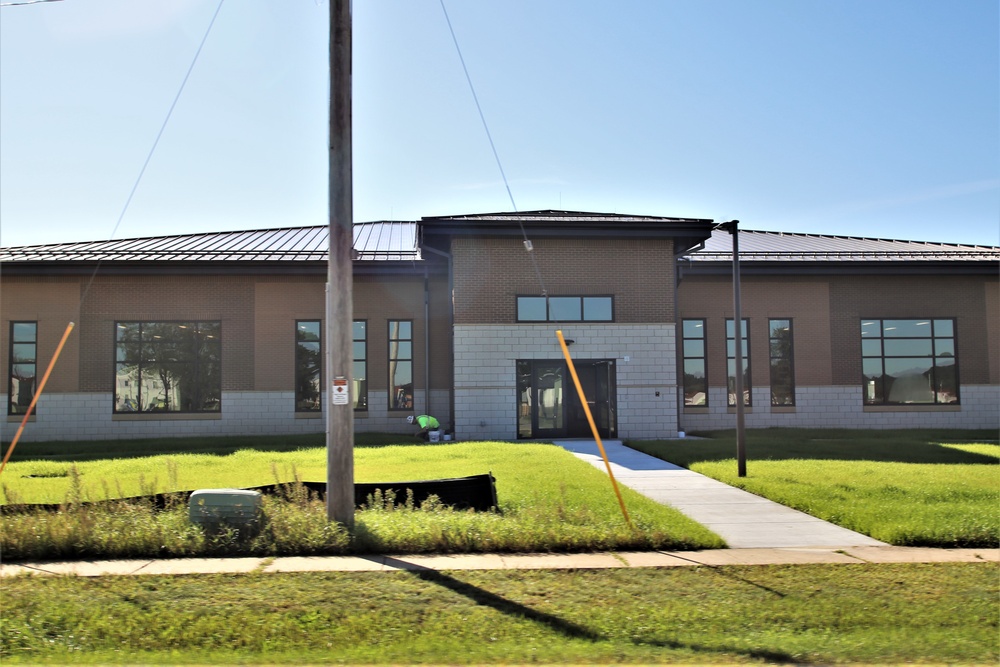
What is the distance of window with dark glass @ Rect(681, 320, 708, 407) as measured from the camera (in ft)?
85.4

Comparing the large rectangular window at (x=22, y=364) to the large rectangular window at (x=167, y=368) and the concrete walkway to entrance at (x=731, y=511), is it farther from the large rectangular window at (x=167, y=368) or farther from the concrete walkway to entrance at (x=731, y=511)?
the concrete walkway to entrance at (x=731, y=511)

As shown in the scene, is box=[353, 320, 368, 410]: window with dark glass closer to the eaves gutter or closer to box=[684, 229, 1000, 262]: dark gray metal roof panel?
the eaves gutter

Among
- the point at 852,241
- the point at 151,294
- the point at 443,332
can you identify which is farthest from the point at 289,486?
the point at 852,241

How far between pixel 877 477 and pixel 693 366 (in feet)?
41.2

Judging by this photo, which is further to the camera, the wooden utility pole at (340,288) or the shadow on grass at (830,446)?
the shadow on grass at (830,446)

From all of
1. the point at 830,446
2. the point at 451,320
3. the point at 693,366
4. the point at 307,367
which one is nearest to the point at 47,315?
the point at 307,367

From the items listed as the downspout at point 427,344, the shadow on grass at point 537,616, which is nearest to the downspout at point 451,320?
the downspout at point 427,344

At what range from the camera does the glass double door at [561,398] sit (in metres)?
23.2

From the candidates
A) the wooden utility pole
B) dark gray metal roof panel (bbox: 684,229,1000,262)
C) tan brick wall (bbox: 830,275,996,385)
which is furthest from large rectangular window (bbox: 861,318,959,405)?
the wooden utility pole

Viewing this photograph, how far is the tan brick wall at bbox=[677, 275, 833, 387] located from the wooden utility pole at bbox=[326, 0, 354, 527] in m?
18.4

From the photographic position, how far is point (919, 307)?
26609 millimetres

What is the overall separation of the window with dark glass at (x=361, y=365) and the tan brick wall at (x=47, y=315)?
339 inches

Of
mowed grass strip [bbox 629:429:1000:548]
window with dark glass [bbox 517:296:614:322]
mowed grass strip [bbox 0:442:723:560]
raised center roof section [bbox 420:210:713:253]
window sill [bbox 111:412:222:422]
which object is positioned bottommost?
mowed grass strip [bbox 629:429:1000:548]

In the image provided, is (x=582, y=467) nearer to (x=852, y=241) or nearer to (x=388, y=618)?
(x=388, y=618)
